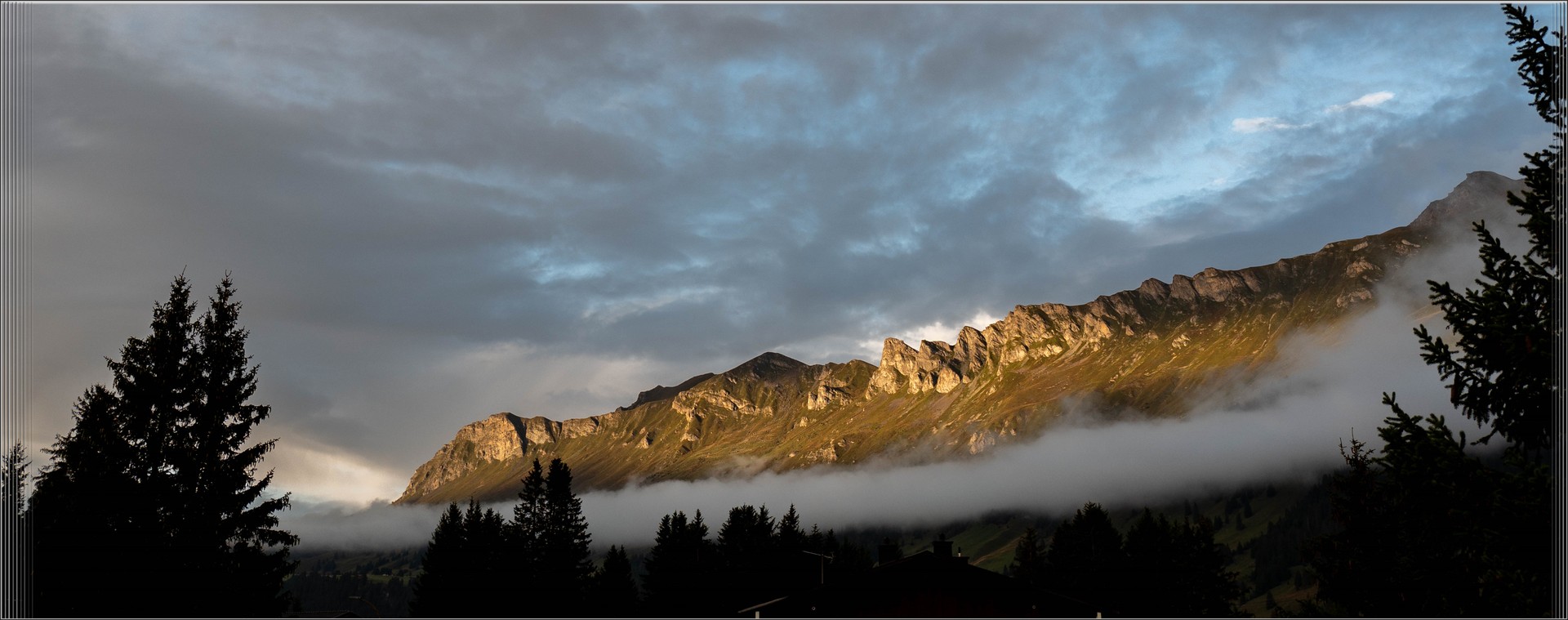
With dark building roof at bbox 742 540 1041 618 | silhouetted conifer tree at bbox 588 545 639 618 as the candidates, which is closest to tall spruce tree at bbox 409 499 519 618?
silhouetted conifer tree at bbox 588 545 639 618

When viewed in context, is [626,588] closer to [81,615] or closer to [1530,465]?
[81,615]

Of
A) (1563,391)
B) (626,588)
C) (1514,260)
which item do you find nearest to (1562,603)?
(1563,391)

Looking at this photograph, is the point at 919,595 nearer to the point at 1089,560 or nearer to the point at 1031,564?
the point at 1089,560

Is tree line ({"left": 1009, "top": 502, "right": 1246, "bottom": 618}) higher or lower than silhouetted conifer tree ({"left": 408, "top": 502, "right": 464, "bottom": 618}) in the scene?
lower

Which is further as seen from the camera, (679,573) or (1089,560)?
(679,573)

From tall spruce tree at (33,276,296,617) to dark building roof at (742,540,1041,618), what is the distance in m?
22.1

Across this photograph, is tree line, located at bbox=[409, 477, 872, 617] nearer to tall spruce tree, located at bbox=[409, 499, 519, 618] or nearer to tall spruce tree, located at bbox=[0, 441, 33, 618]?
tall spruce tree, located at bbox=[409, 499, 519, 618]

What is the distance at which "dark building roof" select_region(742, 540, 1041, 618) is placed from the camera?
45.5 metres

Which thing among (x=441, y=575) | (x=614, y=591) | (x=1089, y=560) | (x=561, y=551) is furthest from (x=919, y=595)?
(x=441, y=575)

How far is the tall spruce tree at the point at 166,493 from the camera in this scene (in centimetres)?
3525

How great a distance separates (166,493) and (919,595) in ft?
102

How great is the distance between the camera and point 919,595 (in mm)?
45969

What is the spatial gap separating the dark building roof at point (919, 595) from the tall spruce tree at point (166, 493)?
22113 mm

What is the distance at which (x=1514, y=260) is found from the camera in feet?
59.1
